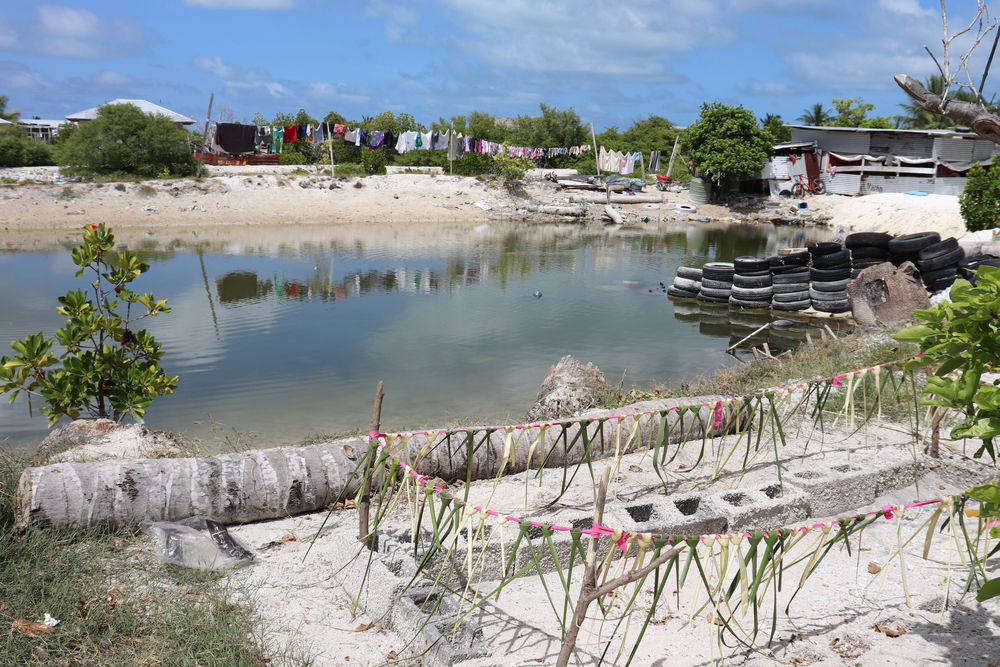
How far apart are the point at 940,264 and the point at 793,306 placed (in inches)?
127

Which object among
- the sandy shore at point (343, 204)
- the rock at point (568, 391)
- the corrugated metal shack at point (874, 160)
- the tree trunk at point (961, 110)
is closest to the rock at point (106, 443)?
the rock at point (568, 391)

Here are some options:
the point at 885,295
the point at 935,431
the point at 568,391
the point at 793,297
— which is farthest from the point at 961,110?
the point at 793,297

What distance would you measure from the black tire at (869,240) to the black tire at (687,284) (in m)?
3.64

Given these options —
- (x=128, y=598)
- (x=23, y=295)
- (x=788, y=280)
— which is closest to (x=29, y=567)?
(x=128, y=598)

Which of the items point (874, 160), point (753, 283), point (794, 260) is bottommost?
point (753, 283)

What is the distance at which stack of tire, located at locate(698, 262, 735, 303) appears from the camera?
17.1m

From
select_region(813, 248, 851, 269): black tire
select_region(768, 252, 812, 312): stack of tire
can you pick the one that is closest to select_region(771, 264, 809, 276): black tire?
select_region(768, 252, 812, 312): stack of tire

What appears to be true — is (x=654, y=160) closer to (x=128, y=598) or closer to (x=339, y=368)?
(x=339, y=368)

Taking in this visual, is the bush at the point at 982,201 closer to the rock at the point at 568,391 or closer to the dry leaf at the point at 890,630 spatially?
the rock at the point at 568,391

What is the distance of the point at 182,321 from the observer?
46.1 feet

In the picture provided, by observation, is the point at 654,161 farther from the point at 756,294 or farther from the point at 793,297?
the point at 793,297

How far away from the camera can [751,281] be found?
16.6 metres

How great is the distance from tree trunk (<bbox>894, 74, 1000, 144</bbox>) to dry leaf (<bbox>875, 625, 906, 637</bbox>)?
2904 millimetres

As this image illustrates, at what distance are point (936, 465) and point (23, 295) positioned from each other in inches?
715
